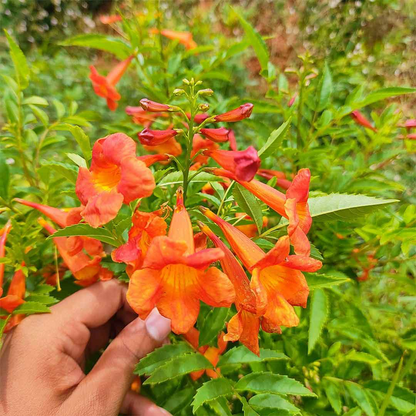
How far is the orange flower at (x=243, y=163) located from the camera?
110 cm

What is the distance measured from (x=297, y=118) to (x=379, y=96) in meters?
0.43

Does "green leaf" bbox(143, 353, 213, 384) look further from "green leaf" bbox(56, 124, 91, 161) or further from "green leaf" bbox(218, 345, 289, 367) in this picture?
"green leaf" bbox(56, 124, 91, 161)

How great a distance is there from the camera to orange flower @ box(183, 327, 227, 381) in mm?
1651

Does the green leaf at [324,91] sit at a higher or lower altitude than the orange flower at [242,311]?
higher

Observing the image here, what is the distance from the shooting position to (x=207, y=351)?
5.69 ft

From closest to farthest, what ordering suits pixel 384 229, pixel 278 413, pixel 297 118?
pixel 278 413 → pixel 384 229 → pixel 297 118

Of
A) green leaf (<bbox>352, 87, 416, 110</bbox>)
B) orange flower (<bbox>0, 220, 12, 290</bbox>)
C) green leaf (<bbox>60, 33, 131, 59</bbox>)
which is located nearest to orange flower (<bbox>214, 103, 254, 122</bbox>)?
green leaf (<bbox>352, 87, 416, 110</bbox>)

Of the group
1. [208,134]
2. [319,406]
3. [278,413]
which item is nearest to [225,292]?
[208,134]

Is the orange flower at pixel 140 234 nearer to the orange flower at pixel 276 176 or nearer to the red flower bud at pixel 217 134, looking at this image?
the red flower bud at pixel 217 134

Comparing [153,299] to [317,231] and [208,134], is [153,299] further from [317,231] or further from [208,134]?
[317,231]

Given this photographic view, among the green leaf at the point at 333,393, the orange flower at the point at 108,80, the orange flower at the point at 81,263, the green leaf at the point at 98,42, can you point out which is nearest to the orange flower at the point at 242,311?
the orange flower at the point at 81,263

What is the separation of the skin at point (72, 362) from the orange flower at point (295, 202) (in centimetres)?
73

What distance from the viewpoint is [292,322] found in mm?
1047

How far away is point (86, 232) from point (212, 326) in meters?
0.69
